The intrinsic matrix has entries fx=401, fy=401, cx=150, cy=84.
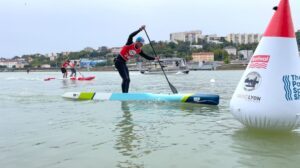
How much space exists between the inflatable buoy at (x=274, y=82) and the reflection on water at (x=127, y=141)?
1.78 m

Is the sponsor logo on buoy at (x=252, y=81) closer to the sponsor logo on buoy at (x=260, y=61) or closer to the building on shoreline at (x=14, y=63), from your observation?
the sponsor logo on buoy at (x=260, y=61)

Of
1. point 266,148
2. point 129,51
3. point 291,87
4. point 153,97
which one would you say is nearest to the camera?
point 266,148

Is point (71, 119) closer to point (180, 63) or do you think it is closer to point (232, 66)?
point (180, 63)

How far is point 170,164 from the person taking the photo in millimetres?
4734

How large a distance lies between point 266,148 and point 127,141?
203 cm

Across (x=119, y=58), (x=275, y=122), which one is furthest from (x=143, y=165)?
(x=119, y=58)

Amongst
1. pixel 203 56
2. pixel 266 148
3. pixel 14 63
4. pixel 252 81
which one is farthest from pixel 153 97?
pixel 14 63

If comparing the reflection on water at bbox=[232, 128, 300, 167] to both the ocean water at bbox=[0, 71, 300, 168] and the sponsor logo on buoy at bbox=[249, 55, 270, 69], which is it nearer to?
the ocean water at bbox=[0, 71, 300, 168]

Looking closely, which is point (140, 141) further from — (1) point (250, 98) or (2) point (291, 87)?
(2) point (291, 87)

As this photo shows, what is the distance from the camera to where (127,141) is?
20.0 ft

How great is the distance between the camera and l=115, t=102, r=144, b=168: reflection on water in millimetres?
4910

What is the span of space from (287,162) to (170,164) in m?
1.38

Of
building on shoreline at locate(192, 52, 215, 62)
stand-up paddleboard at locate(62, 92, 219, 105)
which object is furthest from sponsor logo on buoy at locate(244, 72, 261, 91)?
building on shoreline at locate(192, 52, 215, 62)

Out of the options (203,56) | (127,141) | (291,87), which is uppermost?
(291,87)
